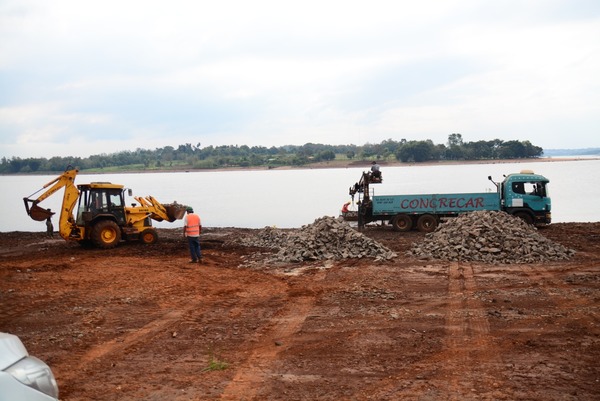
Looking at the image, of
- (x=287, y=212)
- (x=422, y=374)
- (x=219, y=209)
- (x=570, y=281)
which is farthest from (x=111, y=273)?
(x=219, y=209)

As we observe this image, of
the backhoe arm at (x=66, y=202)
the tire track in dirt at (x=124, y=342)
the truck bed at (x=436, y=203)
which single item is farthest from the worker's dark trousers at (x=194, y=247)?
the truck bed at (x=436, y=203)

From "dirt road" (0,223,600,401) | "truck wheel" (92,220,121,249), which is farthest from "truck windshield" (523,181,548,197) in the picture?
"truck wheel" (92,220,121,249)

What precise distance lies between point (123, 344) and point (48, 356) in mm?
1165

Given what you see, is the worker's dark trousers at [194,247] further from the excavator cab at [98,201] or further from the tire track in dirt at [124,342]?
the tire track in dirt at [124,342]

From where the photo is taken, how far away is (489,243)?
18672 millimetres

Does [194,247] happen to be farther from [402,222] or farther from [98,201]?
[402,222]

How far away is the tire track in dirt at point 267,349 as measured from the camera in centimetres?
737

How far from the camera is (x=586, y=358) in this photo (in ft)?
27.5

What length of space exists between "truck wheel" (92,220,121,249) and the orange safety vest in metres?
5.64

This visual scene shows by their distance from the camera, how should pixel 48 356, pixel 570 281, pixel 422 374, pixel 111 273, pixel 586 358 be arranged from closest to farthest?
pixel 422 374, pixel 586 358, pixel 48 356, pixel 570 281, pixel 111 273

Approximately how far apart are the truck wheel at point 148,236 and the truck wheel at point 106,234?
1291mm

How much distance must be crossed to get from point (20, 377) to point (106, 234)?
64.0 feet

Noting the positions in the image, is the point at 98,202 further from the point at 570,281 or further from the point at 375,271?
the point at 570,281

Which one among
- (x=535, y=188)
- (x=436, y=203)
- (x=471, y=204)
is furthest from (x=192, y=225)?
(x=535, y=188)
